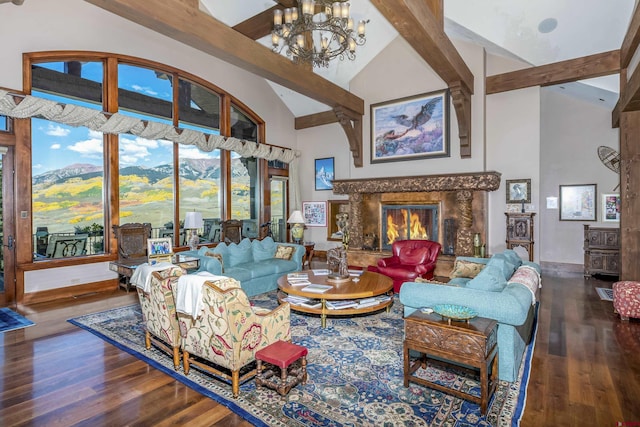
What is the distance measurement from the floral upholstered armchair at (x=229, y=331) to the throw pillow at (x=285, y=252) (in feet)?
11.4

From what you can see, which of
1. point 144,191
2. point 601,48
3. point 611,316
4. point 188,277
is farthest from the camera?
point 144,191

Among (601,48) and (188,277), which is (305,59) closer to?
(188,277)

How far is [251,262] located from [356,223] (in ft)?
10.3

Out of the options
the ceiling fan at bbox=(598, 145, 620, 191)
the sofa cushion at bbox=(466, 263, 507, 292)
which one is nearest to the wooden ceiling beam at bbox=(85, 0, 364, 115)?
the sofa cushion at bbox=(466, 263, 507, 292)

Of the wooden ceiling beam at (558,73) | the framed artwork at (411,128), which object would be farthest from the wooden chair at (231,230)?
the wooden ceiling beam at (558,73)

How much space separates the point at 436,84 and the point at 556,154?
337cm

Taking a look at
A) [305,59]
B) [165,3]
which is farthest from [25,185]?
[305,59]

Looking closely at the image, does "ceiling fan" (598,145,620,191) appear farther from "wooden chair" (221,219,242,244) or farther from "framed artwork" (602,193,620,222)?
"wooden chair" (221,219,242,244)

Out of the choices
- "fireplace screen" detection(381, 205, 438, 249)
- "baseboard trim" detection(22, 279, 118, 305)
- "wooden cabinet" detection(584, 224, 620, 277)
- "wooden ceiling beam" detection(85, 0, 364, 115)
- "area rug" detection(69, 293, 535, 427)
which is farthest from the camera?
"fireplace screen" detection(381, 205, 438, 249)

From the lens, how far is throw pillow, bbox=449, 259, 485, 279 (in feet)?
15.7

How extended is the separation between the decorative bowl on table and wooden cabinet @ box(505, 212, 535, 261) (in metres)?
4.97

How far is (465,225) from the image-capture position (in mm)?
7008

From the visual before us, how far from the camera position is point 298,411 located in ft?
7.97

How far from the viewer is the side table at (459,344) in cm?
236
